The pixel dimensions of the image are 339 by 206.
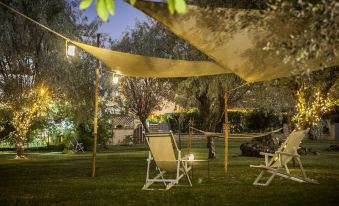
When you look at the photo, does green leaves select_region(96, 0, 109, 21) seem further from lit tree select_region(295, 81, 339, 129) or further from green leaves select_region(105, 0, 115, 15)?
lit tree select_region(295, 81, 339, 129)

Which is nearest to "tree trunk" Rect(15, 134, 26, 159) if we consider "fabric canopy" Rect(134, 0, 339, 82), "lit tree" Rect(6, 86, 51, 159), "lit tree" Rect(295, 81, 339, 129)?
"lit tree" Rect(6, 86, 51, 159)

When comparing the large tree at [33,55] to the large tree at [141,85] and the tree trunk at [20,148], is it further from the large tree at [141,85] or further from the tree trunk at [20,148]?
the large tree at [141,85]

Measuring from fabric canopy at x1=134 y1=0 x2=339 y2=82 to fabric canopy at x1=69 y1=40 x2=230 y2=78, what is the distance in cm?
92

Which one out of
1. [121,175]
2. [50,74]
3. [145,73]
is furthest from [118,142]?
[145,73]

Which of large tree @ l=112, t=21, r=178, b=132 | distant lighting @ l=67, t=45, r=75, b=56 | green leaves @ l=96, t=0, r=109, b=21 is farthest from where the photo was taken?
large tree @ l=112, t=21, r=178, b=132

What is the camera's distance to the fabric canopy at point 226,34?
434 centimetres

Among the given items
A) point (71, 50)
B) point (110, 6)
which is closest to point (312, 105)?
point (71, 50)

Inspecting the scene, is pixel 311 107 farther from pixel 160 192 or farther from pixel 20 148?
pixel 20 148

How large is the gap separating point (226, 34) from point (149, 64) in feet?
5.55

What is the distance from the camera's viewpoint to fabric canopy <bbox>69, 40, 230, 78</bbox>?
5.98 metres

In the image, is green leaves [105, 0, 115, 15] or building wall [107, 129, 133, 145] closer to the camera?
green leaves [105, 0, 115, 15]

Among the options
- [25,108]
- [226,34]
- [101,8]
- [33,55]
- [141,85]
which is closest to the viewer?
[101,8]

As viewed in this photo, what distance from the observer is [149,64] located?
20.1ft

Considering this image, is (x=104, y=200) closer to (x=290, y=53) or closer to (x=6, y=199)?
(x=6, y=199)
